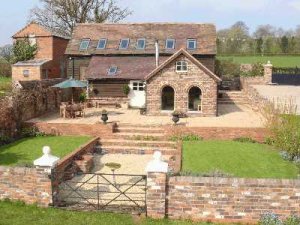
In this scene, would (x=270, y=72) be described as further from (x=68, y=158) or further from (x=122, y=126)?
(x=68, y=158)

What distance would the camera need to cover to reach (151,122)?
22453mm

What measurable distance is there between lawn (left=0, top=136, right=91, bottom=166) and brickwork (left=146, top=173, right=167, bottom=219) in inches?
253

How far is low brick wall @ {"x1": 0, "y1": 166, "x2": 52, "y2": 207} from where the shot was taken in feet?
36.2

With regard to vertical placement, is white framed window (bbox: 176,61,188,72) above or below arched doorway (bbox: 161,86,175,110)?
above

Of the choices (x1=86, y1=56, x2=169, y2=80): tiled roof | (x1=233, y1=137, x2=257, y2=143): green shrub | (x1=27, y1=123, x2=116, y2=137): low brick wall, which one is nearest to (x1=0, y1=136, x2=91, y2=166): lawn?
(x1=27, y1=123, x2=116, y2=137): low brick wall

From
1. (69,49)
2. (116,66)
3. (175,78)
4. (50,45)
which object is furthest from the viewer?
(50,45)

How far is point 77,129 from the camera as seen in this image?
20.5 meters

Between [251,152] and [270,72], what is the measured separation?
27.3 metres

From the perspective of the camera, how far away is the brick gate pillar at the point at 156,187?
400 inches

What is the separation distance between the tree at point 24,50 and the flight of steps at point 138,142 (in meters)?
22.1

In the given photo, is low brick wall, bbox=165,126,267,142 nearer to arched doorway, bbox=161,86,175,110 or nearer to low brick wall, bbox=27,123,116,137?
low brick wall, bbox=27,123,116,137

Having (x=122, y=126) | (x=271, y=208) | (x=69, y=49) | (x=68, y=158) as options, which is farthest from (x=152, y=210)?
(x=69, y=49)

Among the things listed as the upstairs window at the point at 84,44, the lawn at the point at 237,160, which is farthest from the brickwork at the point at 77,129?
the upstairs window at the point at 84,44

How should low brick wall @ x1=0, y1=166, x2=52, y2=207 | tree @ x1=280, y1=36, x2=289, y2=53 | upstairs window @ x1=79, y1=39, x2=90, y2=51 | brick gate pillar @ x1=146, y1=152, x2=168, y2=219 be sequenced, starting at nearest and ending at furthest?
1. brick gate pillar @ x1=146, y1=152, x2=168, y2=219
2. low brick wall @ x1=0, y1=166, x2=52, y2=207
3. upstairs window @ x1=79, y1=39, x2=90, y2=51
4. tree @ x1=280, y1=36, x2=289, y2=53
